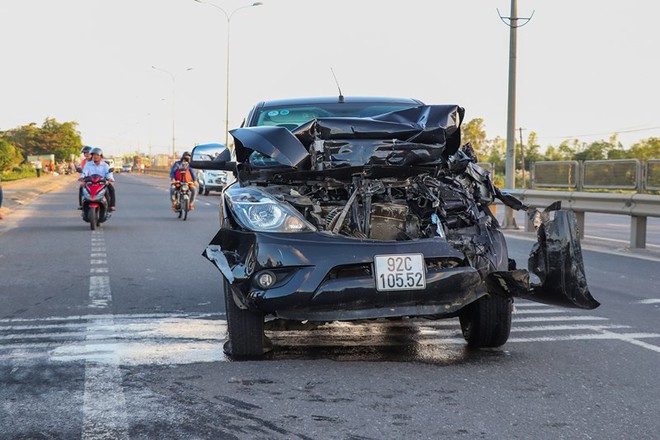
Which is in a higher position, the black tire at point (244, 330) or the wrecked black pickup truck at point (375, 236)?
the wrecked black pickup truck at point (375, 236)

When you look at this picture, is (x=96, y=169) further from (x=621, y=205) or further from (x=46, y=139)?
(x=46, y=139)

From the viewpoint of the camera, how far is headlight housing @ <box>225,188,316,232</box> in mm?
5445

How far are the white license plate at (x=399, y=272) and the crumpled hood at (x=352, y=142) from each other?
0.89m

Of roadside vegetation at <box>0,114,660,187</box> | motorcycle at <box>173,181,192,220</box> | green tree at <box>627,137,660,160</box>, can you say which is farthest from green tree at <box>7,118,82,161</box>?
motorcycle at <box>173,181,192,220</box>

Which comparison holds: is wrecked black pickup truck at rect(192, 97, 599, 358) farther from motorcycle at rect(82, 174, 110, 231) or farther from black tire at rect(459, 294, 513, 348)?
motorcycle at rect(82, 174, 110, 231)

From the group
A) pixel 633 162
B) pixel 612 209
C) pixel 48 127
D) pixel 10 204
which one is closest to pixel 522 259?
pixel 612 209

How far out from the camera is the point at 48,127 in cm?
15362

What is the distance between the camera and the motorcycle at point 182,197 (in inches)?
819

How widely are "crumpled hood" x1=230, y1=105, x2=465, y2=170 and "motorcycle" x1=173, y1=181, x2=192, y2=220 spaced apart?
14701 mm

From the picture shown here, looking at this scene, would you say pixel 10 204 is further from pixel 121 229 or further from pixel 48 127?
pixel 48 127

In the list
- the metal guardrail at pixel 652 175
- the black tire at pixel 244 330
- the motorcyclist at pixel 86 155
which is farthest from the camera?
the motorcyclist at pixel 86 155

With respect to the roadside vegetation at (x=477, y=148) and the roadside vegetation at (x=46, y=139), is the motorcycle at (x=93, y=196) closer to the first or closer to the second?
the roadside vegetation at (x=477, y=148)

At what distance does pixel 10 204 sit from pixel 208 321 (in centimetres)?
2317

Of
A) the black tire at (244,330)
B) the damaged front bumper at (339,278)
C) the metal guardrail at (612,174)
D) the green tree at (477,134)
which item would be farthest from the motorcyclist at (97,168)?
the green tree at (477,134)
